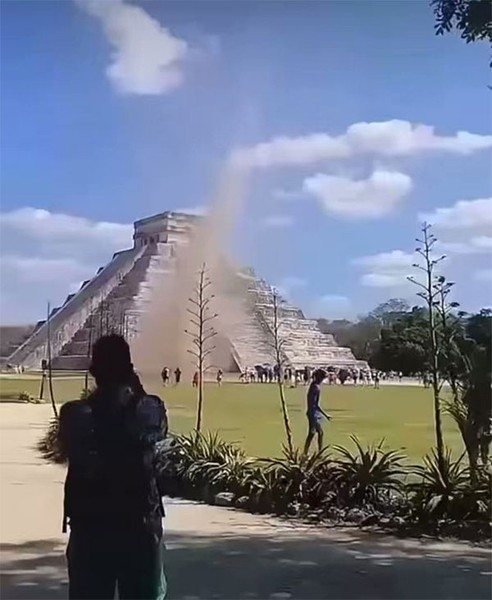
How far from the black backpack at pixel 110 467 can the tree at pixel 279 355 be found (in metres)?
0.52

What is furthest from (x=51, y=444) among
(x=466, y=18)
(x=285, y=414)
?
(x=466, y=18)

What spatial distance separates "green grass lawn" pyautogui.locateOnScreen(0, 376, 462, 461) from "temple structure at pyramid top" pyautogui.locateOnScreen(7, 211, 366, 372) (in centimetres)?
9

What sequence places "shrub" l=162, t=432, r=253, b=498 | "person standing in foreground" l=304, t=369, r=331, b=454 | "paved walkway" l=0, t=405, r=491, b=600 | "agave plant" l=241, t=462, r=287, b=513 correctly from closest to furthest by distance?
1. "paved walkway" l=0, t=405, r=491, b=600
2. "shrub" l=162, t=432, r=253, b=498
3. "person standing in foreground" l=304, t=369, r=331, b=454
4. "agave plant" l=241, t=462, r=287, b=513

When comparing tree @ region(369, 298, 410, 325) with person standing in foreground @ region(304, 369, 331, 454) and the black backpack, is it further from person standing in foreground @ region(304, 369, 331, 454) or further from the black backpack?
the black backpack

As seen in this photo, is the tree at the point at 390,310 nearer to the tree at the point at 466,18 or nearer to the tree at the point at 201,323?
the tree at the point at 201,323

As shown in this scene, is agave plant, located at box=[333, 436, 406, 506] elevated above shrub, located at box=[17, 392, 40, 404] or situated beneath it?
situated beneath

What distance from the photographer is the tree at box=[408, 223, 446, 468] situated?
282 cm

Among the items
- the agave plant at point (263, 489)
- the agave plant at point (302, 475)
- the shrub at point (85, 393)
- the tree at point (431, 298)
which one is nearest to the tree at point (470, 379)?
the tree at point (431, 298)

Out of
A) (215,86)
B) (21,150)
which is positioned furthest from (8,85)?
(215,86)

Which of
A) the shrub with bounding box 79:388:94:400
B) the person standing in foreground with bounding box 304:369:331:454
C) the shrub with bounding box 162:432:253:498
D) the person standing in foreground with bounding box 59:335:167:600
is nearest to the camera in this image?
the person standing in foreground with bounding box 59:335:167:600

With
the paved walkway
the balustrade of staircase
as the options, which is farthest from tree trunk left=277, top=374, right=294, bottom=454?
the balustrade of staircase

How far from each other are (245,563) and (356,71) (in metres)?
1.48

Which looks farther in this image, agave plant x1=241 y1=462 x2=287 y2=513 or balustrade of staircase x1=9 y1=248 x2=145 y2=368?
agave plant x1=241 y1=462 x2=287 y2=513

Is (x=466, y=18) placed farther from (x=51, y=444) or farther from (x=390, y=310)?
(x=51, y=444)
